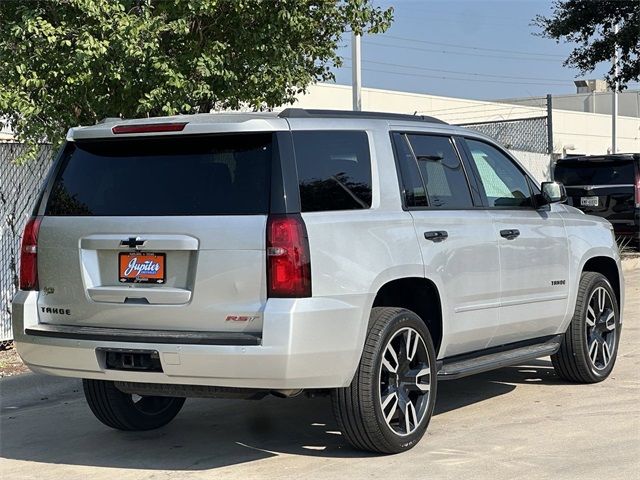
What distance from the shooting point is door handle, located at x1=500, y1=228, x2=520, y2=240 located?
7.12 metres

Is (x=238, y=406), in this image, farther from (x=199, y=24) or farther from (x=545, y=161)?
(x=545, y=161)

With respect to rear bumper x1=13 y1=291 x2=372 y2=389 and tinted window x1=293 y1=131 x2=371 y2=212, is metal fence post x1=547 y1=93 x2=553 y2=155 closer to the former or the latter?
tinted window x1=293 y1=131 x2=371 y2=212

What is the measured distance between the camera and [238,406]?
7.84 m

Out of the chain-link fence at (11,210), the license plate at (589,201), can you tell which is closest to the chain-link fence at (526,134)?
the license plate at (589,201)

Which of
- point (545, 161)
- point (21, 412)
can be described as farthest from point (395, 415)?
point (545, 161)

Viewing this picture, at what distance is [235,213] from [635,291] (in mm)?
10223

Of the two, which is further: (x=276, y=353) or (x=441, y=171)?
(x=441, y=171)

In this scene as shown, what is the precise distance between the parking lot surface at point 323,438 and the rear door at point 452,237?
66cm

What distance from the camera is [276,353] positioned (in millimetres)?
5438

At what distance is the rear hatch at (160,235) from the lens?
5605mm

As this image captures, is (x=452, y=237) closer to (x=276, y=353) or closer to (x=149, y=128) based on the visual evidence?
(x=276, y=353)

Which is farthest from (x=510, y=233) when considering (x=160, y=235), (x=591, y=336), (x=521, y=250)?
(x=160, y=235)

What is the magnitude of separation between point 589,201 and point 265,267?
13.2 meters

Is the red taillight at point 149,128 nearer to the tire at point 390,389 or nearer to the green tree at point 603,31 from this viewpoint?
the tire at point 390,389
